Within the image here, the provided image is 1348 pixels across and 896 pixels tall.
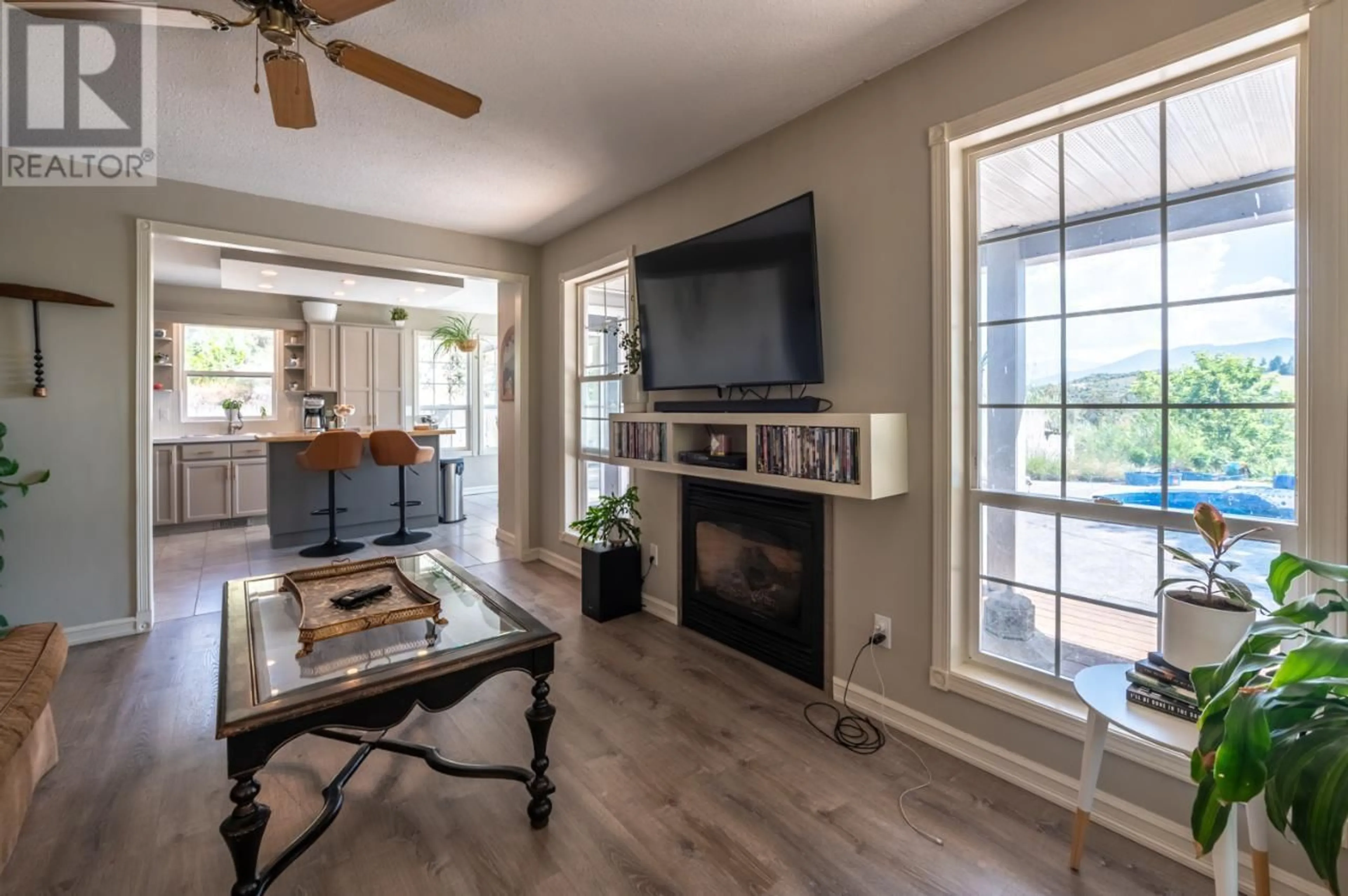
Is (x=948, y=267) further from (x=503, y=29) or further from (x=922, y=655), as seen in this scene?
(x=503, y=29)

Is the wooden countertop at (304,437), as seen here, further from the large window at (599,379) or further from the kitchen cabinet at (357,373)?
the large window at (599,379)

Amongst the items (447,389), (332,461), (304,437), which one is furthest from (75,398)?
(447,389)

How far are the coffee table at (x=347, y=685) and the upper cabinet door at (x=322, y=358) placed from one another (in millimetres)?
5415

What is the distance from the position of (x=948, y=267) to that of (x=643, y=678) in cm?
213

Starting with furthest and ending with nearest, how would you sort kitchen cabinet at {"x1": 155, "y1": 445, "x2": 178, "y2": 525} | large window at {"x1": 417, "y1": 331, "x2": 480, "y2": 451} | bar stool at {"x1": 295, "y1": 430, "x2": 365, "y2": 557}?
large window at {"x1": 417, "y1": 331, "x2": 480, "y2": 451}, kitchen cabinet at {"x1": 155, "y1": 445, "x2": 178, "y2": 525}, bar stool at {"x1": 295, "y1": 430, "x2": 365, "y2": 557}

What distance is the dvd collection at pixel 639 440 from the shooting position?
313cm

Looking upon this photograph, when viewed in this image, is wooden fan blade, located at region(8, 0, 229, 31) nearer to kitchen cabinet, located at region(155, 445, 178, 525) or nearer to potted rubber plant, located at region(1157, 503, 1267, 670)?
potted rubber plant, located at region(1157, 503, 1267, 670)

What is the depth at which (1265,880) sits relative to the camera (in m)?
1.22

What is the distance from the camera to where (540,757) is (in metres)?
1.81

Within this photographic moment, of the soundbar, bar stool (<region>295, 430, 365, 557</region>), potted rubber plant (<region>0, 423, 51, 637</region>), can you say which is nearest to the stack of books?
the soundbar

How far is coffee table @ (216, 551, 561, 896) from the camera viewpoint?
1303 mm

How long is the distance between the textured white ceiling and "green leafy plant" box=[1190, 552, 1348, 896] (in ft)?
6.57

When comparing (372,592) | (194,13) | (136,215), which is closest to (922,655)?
(372,592)

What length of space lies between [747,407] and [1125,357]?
142cm
